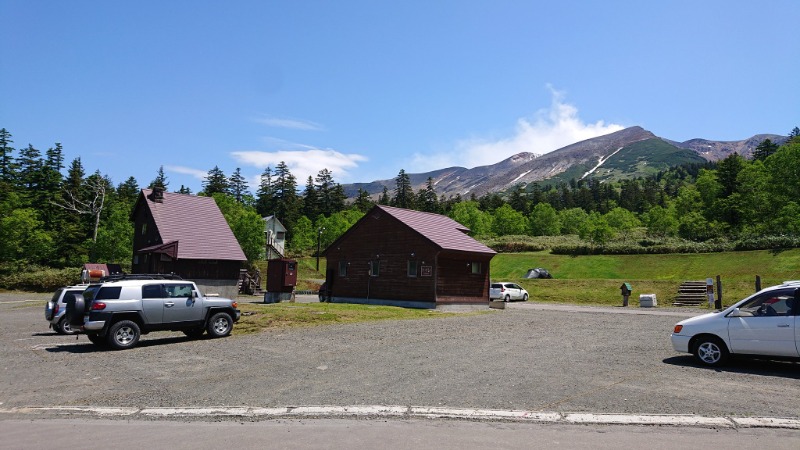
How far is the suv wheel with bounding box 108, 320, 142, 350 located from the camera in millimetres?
14797

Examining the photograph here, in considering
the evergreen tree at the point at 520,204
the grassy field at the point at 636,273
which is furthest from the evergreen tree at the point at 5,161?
the evergreen tree at the point at 520,204

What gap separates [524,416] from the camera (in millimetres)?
7672

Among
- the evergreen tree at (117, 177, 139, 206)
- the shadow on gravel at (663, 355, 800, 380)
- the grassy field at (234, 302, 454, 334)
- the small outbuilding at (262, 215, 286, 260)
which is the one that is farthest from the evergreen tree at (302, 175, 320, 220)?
the shadow on gravel at (663, 355, 800, 380)

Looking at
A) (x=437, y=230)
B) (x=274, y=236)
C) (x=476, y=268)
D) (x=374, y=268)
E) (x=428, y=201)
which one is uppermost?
(x=428, y=201)

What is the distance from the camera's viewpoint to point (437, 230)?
112 feet

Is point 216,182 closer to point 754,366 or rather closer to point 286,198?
point 286,198

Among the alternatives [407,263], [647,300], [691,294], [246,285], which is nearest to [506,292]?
[647,300]

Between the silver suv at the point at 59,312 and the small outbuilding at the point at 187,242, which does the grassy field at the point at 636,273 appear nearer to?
the small outbuilding at the point at 187,242

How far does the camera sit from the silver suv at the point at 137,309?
14758 mm

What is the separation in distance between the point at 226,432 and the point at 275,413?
3.54 feet

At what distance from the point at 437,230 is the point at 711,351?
75.7ft

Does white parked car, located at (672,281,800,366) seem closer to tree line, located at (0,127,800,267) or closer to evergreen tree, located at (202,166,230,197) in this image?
tree line, located at (0,127,800,267)

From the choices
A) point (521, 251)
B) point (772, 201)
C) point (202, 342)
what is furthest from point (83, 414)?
point (772, 201)

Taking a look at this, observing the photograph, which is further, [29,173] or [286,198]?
[286,198]
